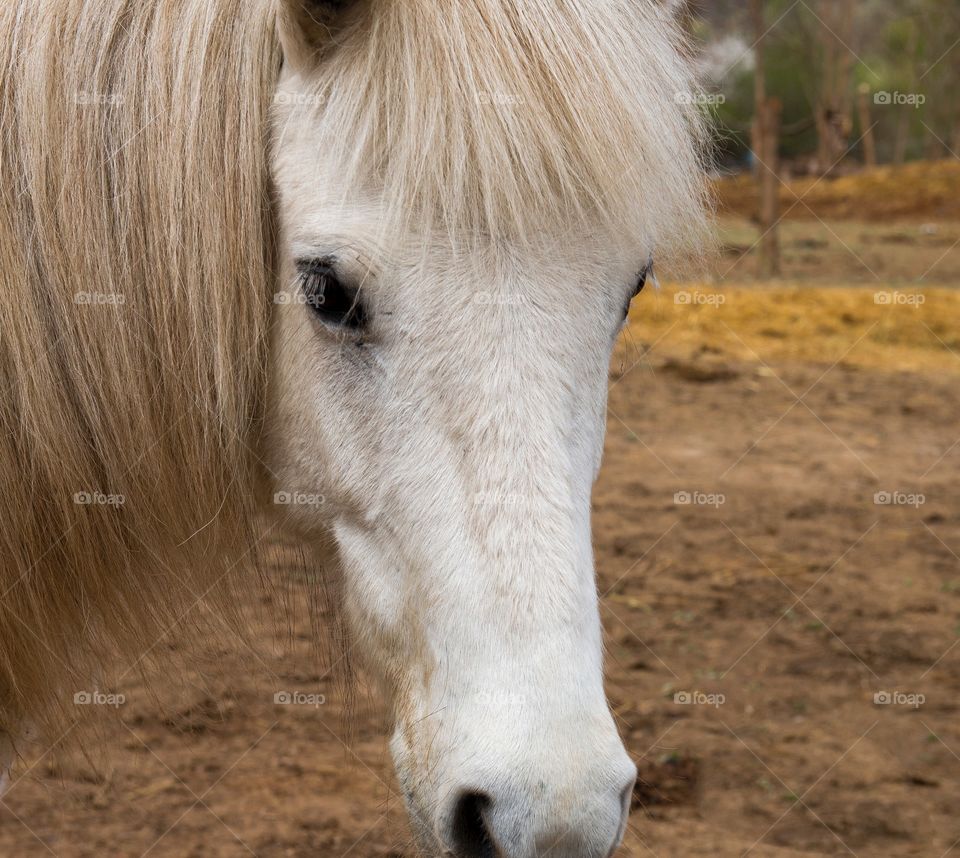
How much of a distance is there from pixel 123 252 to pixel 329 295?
1.41 ft

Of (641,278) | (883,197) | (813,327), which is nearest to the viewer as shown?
(641,278)

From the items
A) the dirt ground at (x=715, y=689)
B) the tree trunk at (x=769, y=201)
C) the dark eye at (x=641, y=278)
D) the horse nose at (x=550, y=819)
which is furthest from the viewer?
the tree trunk at (x=769, y=201)

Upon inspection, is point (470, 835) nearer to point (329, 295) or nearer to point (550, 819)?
point (550, 819)

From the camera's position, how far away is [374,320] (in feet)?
5.76

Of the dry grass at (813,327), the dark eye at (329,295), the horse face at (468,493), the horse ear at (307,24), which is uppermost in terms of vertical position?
the horse ear at (307,24)

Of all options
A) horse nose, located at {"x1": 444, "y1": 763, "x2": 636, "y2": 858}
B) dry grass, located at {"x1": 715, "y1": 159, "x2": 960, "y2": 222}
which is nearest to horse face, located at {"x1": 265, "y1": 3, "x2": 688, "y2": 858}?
horse nose, located at {"x1": 444, "y1": 763, "x2": 636, "y2": 858}

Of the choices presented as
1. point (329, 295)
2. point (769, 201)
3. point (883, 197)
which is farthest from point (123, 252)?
point (883, 197)

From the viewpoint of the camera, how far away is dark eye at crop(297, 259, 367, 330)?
1.77m

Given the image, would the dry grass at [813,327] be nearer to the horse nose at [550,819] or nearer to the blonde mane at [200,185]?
the blonde mane at [200,185]

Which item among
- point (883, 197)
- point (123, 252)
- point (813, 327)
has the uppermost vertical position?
point (123, 252)

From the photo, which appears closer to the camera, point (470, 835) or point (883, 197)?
point (470, 835)

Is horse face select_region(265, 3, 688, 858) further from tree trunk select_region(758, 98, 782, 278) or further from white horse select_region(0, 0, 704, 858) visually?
tree trunk select_region(758, 98, 782, 278)

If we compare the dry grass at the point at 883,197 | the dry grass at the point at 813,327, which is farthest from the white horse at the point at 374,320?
the dry grass at the point at 883,197

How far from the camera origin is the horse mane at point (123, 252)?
192cm
